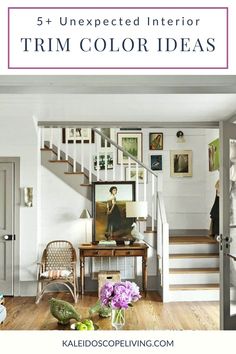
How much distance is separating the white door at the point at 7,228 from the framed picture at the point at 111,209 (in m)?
1.25

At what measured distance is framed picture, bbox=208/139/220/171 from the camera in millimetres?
7728

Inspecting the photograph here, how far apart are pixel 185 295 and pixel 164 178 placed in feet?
9.01

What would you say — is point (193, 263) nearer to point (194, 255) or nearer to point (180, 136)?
point (194, 255)

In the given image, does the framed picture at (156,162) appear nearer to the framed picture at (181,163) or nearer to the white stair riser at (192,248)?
the framed picture at (181,163)

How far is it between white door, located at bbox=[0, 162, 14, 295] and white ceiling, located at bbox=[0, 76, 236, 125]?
0.87 m

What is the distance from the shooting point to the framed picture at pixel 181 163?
8.58 metres

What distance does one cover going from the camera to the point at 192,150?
8.62 m

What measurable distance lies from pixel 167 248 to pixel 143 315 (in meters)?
1.14

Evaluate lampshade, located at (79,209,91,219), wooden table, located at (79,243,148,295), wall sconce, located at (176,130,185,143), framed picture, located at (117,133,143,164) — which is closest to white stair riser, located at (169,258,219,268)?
wooden table, located at (79,243,148,295)

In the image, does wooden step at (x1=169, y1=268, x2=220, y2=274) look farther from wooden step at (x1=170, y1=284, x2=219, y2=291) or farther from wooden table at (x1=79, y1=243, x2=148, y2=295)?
wooden table at (x1=79, y1=243, x2=148, y2=295)

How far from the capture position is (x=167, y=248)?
6.43 meters

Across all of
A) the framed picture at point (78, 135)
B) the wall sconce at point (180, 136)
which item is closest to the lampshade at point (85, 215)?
the framed picture at point (78, 135)
